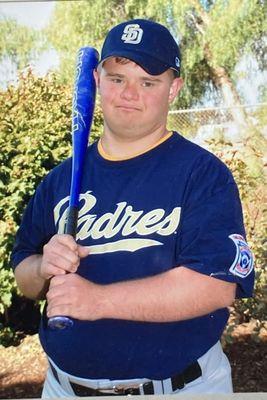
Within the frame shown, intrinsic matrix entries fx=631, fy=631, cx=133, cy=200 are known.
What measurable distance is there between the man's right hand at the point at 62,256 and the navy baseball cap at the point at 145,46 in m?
0.43

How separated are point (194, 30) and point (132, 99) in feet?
4.34

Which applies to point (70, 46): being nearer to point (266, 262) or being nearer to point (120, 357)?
point (266, 262)

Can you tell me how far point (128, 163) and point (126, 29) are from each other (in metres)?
0.31

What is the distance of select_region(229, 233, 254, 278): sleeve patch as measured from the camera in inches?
50.6

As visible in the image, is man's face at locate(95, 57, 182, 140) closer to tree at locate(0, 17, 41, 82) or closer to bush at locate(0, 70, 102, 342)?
tree at locate(0, 17, 41, 82)

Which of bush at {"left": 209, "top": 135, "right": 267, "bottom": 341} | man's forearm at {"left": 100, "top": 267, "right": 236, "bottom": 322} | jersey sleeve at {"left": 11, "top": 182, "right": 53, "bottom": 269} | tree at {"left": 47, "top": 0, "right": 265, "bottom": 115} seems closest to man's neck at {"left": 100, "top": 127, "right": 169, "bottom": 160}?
jersey sleeve at {"left": 11, "top": 182, "right": 53, "bottom": 269}

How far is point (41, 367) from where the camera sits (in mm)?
3082

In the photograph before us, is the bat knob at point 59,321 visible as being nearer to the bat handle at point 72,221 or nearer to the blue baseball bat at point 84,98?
the bat handle at point 72,221

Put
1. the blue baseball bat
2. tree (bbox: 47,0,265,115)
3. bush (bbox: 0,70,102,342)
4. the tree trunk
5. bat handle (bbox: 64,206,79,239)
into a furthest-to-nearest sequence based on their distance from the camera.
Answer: bush (bbox: 0,70,102,342), the tree trunk, tree (bbox: 47,0,265,115), the blue baseball bat, bat handle (bbox: 64,206,79,239)

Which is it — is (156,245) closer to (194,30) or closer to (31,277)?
(31,277)

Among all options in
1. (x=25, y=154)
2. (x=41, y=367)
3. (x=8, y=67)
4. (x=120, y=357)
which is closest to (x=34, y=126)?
(x=25, y=154)

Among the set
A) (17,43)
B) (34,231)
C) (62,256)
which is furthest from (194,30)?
(62,256)

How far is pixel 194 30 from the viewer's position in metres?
2.61

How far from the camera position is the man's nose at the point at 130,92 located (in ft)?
4.61
